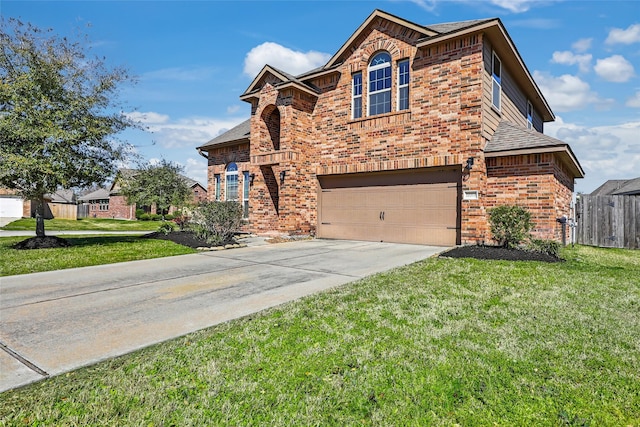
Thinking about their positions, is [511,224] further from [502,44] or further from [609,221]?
[609,221]

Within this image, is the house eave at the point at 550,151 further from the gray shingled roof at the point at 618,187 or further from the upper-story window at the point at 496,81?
the gray shingled roof at the point at 618,187

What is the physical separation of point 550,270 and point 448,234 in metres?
4.36

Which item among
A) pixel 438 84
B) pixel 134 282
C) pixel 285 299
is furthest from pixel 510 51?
pixel 134 282

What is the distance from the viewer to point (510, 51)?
1122 cm

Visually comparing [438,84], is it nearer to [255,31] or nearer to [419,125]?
[419,125]

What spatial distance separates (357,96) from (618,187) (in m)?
38.4

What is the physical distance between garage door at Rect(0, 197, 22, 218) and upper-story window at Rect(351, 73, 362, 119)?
1494 inches

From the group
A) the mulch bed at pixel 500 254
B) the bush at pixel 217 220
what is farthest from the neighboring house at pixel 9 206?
the mulch bed at pixel 500 254

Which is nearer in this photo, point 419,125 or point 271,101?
point 419,125

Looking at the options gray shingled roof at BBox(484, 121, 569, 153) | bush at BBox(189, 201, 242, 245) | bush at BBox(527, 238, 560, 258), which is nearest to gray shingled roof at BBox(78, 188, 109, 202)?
bush at BBox(189, 201, 242, 245)

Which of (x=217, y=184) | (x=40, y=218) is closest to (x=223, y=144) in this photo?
(x=217, y=184)

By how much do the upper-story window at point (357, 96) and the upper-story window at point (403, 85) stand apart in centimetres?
153

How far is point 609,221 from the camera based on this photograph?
40.3ft

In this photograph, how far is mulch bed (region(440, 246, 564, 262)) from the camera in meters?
7.77
